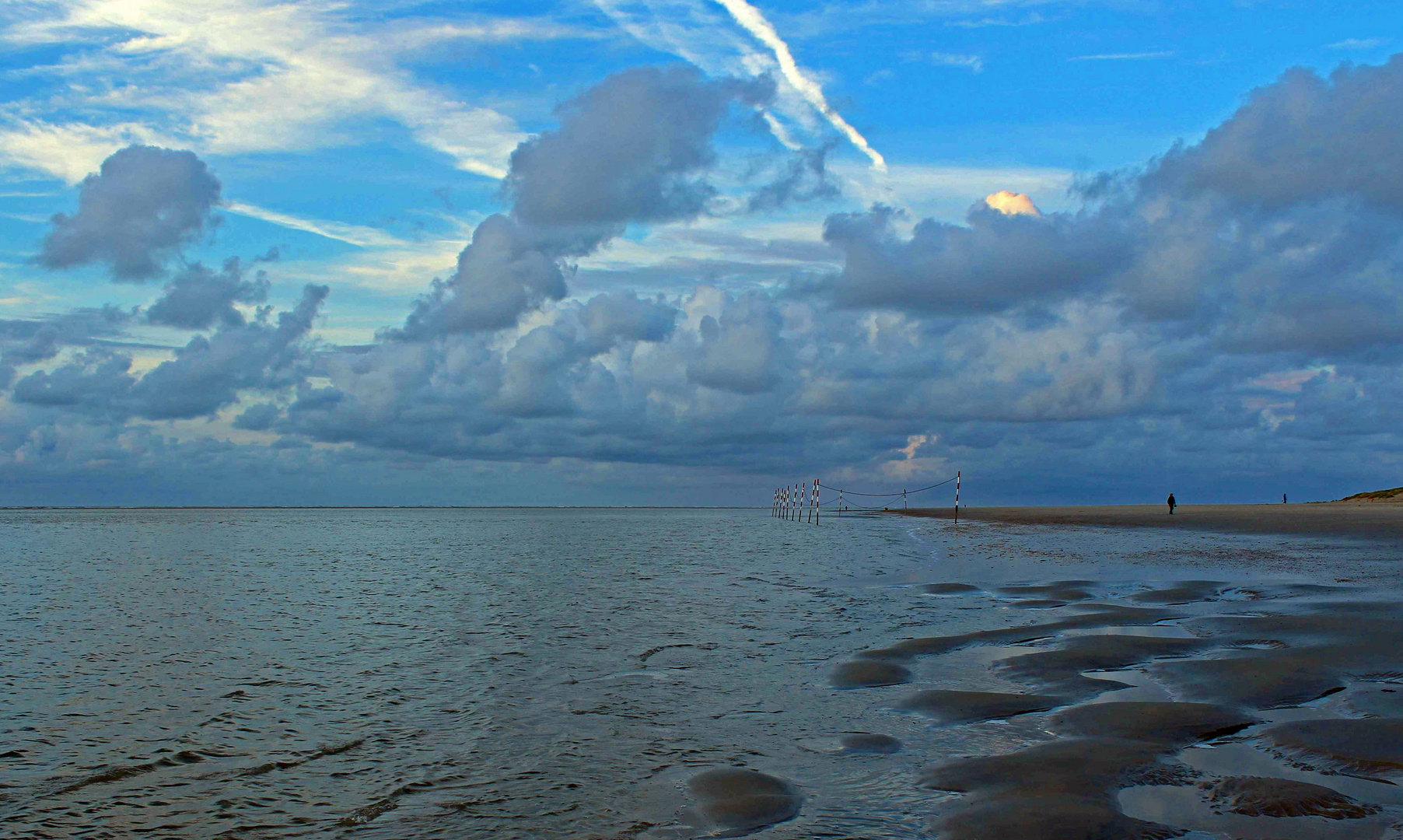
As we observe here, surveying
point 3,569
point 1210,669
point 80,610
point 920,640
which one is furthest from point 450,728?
point 3,569

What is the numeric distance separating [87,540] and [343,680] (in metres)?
62.8

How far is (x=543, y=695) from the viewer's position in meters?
12.8

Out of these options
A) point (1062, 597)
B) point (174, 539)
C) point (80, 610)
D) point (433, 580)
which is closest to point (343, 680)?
point (80, 610)

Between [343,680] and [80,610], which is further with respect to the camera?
[80,610]

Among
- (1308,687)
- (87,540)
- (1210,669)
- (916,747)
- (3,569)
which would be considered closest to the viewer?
(916,747)

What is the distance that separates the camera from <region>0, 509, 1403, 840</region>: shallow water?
7887 mm

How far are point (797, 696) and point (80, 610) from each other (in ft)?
68.0

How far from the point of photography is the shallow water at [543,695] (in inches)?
311

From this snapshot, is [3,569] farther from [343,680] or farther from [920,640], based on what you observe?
[920,640]

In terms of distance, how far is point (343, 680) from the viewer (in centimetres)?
1405

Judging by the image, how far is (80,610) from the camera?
924 inches

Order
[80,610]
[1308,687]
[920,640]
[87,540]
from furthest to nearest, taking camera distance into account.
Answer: [87,540], [80,610], [920,640], [1308,687]

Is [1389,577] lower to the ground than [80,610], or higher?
higher

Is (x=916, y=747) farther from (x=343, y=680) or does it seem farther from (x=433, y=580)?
(x=433, y=580)
